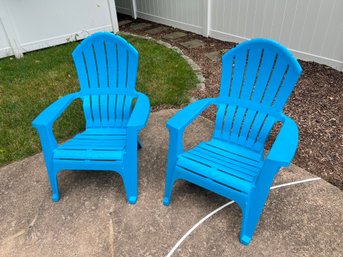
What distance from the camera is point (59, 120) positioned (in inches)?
119

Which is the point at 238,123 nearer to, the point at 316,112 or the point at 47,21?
the point at 316,112

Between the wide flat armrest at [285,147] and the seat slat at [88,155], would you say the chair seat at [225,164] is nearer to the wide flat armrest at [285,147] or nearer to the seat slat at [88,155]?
the wide flat armrest at [285,147]

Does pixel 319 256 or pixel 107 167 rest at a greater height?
pixel 107 167

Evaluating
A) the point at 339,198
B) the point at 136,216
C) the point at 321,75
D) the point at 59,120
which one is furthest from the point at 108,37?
the point at 321,75

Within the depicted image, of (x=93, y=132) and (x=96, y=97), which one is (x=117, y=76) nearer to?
(x=96, y=97)

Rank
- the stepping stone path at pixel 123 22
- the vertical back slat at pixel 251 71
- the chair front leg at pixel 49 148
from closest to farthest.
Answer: the chair front leg at pixel 49 148, the vertical back slat at pixel 251 71, the stepping stone path at pixel 123 22

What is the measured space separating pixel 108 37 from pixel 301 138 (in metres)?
1.97

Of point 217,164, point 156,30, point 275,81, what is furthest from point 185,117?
point 156,30

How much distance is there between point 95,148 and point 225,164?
93cm

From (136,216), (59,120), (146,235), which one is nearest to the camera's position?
(146,235)

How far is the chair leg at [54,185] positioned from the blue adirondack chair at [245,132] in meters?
0.82

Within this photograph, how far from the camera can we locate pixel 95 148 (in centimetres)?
201

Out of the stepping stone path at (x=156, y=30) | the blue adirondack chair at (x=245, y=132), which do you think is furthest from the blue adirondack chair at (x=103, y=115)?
the stepping stone path at (x=156, y=30)

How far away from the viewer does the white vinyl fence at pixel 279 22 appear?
3.46m
